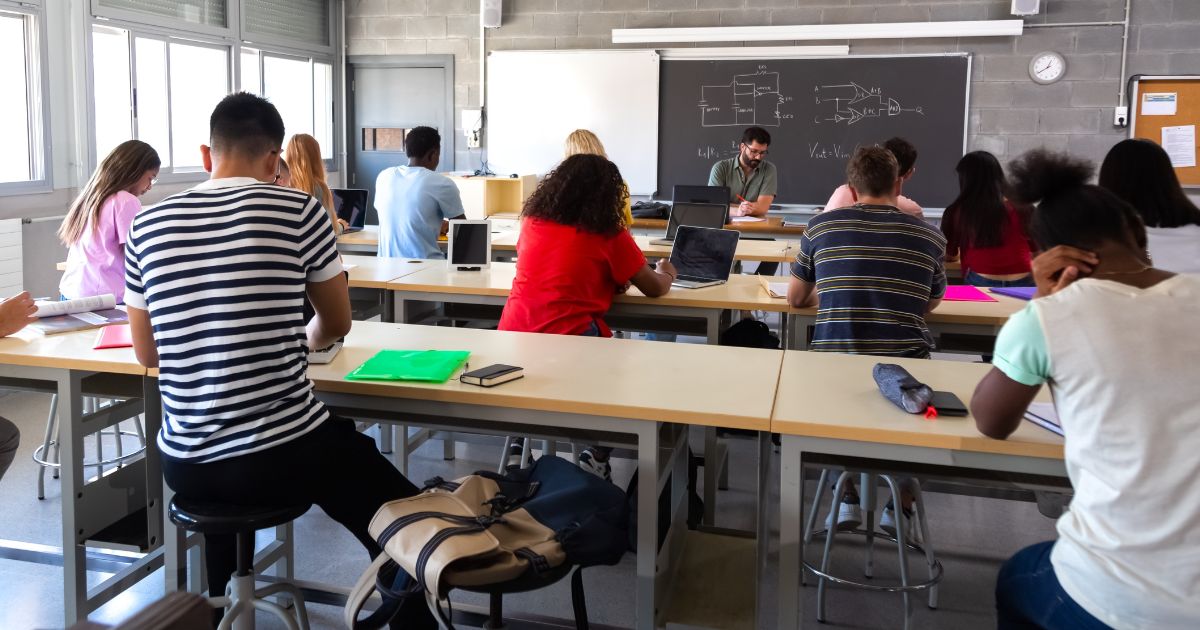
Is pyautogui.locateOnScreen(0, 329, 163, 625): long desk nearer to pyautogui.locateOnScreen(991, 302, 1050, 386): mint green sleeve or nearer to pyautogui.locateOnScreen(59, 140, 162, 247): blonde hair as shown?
pyautogui.locateOnScreen(59, 140, 162, 247): blonde hair

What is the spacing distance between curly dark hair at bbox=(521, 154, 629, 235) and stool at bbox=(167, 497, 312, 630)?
4.50ft

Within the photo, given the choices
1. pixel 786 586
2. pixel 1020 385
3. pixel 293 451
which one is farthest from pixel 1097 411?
pixel 293 451

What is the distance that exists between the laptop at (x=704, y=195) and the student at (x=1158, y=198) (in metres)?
2.11

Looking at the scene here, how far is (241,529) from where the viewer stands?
190 cm

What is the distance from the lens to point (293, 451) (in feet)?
6.41

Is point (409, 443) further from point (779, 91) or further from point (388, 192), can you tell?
point (779, 91)

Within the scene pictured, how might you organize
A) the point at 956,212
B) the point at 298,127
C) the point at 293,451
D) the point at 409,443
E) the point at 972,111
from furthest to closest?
the point at 298,127 → the point at 972,111 → the point at 956,212 → the point at 409,443 → the point at 293,451

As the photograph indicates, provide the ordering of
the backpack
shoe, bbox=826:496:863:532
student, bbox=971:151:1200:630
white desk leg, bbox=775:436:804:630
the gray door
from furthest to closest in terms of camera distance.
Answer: the gray door → shoe, bbox=826:496:863:532 → white desk leg, bbox=775:436:804:630 → the backpack → student, bbox=971:151:1200:630

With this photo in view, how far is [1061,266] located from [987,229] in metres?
2.48

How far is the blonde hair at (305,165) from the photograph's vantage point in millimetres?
4496

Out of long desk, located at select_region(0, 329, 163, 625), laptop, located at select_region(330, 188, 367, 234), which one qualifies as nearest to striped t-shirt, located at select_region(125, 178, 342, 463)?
long desk, located at select_region(0, 329, 163, 625)

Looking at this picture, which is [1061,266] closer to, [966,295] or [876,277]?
[876,277]

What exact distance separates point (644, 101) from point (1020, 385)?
6.08m

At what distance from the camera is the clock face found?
263 inches
